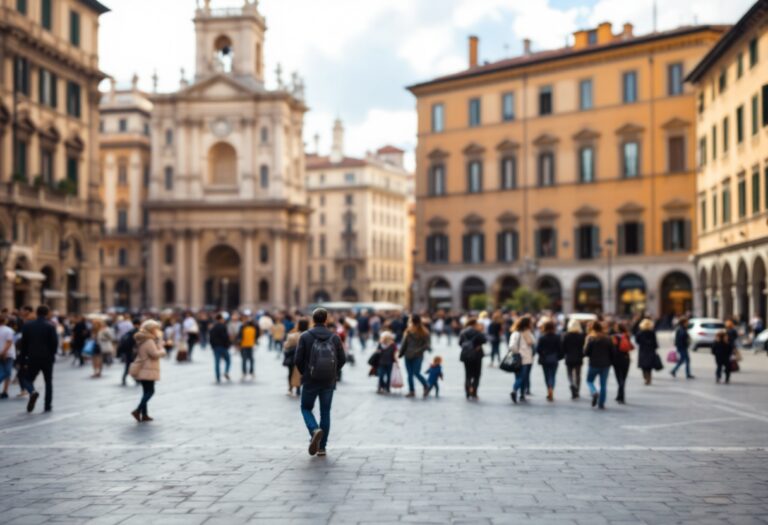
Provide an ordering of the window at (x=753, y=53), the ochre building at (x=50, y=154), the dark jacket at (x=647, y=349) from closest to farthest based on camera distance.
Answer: the dark jacket at (x=647, y=349)
the window at (x=753, y=53)
the ochre building at (x=50, y=154)

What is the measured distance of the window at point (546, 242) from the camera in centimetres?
6256

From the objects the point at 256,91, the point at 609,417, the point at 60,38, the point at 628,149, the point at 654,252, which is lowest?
the point at 609,417

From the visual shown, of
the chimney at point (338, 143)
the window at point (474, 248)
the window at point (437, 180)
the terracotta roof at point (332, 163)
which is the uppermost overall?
the chimney at point (338, 143)

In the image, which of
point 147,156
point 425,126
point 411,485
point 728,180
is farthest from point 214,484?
point 147,156

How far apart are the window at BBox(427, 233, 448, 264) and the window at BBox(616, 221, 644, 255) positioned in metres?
12.3

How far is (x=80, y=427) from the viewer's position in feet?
47.8

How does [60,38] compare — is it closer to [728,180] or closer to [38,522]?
[728,180]

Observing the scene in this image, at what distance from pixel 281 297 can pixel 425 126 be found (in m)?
23.0

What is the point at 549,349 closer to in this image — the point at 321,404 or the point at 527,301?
the point at 321,404

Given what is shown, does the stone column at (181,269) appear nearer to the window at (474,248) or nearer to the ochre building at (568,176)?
the ochre building at (568,176)

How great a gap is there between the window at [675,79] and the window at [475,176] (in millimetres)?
13370

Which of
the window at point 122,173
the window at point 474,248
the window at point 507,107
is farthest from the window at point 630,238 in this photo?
the window at point 122,173

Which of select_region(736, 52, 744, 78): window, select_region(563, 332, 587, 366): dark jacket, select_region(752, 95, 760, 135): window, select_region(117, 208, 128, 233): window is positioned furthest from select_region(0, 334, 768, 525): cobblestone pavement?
select_region(117, 208, 128, 233): window

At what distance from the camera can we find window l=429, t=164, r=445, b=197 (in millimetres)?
67312
